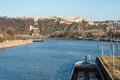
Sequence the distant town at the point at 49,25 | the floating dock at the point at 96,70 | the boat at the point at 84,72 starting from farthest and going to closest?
1. the distant town at the point at 49,25
2. the boat at the point at 84,72
3. the floating dock at the point at 96,70

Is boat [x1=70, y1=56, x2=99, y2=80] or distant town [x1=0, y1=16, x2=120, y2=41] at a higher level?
boat [x1=70, y1=56, x2=99, y2=80]

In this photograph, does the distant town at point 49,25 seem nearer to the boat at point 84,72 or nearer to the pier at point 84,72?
the boat at point 84,72

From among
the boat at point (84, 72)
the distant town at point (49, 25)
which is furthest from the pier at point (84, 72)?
the distant town at point (49, 25)

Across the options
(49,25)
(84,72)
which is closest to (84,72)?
(84,72)

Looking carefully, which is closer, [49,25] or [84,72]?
[84,72]

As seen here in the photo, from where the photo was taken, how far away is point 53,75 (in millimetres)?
22719

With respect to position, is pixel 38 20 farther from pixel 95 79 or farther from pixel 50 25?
pixel 95 79

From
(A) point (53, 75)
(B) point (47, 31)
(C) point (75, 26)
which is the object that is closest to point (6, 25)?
(B) point (47, 31)

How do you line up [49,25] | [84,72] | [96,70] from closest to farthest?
1. [84,72]
2. [96,70]
3. [49,25]

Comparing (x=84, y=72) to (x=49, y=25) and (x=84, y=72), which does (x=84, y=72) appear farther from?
(x=49, y=25)

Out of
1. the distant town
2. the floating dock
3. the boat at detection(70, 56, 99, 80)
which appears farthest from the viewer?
the distant town

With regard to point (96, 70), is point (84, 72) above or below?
above

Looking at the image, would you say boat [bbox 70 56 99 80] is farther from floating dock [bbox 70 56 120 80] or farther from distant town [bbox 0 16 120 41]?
distant town [bbox 0 16 120 41]

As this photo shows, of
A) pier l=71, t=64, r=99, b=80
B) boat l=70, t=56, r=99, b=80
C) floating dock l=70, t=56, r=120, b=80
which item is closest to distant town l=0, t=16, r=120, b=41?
boat l=70, t=56, r=99, b=80
